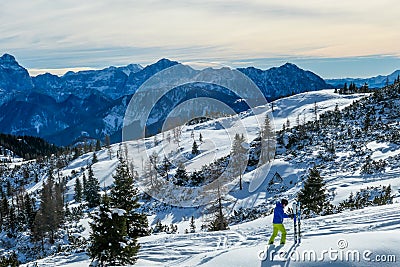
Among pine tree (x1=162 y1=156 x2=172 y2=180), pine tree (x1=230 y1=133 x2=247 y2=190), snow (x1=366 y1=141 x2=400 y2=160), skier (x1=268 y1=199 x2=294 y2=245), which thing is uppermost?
skier (x1=268 y1=199 x2=294 y2=245)

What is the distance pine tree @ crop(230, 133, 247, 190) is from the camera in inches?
2400

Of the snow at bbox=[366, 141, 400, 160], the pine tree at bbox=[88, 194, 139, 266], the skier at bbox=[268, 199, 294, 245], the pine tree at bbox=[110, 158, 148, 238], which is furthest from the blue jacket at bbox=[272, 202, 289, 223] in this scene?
the snow at bbox=[366, 141, 400, 160]

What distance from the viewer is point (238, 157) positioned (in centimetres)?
6506

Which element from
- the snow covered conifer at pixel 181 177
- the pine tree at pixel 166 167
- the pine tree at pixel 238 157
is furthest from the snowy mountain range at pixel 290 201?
the pine tree at pixel 166 167

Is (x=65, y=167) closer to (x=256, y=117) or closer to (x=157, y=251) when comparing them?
(x=256, y=117)

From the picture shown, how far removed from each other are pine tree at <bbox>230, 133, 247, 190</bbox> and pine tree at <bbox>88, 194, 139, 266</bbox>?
142ft

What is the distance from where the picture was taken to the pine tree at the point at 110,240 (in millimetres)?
15406

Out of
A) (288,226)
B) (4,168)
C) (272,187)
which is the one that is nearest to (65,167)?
(4,168)

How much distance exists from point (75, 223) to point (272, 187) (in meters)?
36.1

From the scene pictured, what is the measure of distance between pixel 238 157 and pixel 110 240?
50889 millimetres

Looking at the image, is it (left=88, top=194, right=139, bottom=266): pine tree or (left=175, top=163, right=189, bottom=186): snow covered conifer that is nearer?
(left=88, top=194, right=139, bottom=266): pine tree

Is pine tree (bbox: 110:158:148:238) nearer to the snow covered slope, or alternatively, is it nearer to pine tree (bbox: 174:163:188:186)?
the snow covered slope

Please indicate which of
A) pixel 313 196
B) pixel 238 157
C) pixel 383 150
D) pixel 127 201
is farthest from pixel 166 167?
pixel 127 201

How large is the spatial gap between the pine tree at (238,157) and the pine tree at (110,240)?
43284 millimetres
